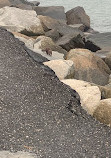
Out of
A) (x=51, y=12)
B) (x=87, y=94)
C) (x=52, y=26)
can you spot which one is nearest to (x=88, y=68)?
(x=87, y=94)

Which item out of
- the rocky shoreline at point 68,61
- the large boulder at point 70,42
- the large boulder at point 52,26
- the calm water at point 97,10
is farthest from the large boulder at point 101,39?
the large boulder at point 70,42

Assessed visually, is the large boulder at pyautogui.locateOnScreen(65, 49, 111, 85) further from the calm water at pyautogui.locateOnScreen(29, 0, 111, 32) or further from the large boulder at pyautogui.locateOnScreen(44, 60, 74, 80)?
the calm water at pyautogui.locateOnScreen(29, 0, 111, 32)

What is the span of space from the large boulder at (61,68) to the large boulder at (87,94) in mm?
635

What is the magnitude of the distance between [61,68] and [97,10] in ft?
109

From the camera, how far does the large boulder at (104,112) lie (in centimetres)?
995

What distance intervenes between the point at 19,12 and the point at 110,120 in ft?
33.1

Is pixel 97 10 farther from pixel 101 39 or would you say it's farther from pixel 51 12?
pixel 101 39

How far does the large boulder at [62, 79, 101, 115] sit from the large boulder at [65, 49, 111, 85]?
1.64 meters

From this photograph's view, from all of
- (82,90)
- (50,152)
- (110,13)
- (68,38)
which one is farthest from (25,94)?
(110,13)

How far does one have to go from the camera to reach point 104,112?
10.1 metres

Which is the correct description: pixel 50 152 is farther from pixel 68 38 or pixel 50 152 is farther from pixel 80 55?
pixel 68 38

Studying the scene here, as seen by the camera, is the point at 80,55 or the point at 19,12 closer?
the point at 80,55

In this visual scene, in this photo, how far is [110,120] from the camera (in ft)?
32.5

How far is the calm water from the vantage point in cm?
3430
